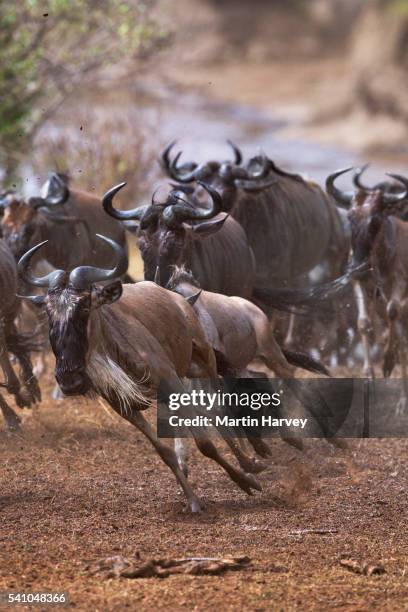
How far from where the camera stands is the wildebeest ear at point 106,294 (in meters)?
6.96

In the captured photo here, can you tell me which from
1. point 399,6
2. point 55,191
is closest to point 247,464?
point 55,191

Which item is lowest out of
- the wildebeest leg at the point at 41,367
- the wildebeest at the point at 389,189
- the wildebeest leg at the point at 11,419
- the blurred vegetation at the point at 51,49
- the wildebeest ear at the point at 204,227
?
the wildebeest leg at the point at 11,419

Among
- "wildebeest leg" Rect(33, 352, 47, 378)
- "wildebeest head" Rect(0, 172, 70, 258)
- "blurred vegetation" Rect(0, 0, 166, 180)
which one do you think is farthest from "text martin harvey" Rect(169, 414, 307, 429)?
"blurred vegetation" Rect(0, 0, 166, 180)

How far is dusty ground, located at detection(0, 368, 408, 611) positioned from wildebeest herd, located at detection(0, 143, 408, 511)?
287 millimetres

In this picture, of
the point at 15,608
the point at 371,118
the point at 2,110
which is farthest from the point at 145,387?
the point at 371,118

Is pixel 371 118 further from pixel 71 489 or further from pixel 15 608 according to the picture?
pixel 15 608

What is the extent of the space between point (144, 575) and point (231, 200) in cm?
Result: 591

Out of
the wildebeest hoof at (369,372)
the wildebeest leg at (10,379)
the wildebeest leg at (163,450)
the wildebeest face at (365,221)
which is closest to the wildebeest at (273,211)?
the wildebeest face at (365,221)

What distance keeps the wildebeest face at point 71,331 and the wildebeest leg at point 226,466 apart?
2.84ft

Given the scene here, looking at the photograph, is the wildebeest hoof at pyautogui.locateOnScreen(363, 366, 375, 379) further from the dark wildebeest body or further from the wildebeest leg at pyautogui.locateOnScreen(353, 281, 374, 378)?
the dark wildebeest body

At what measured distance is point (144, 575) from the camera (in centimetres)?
600

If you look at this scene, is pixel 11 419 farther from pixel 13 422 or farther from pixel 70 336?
pixel 70 336

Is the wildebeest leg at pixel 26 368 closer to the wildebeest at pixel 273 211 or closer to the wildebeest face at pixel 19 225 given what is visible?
the wildebeest face at pixel 19 225

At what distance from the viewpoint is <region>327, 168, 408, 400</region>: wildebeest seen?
11016 millimetres
